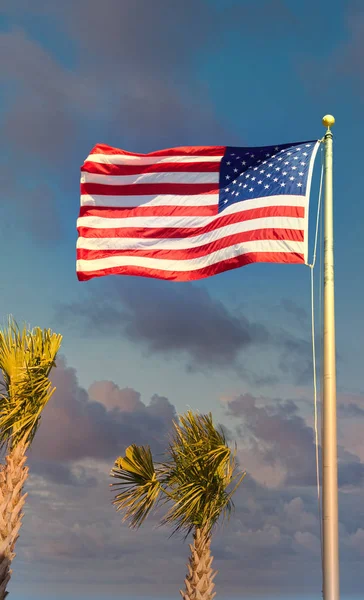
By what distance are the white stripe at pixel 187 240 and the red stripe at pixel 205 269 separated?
A: 22.6 inches

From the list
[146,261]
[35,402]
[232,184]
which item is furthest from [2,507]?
[232,184]

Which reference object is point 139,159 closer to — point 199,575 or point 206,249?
point 206,249

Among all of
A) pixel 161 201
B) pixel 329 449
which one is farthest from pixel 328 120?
pixel 329 449

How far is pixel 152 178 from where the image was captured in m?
17.7

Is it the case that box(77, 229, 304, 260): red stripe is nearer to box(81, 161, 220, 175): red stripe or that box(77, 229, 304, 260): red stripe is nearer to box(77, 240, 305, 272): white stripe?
box(77, 240, 305, 272): white stripe

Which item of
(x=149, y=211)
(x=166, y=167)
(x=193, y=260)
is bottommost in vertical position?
(x=193, y=260)

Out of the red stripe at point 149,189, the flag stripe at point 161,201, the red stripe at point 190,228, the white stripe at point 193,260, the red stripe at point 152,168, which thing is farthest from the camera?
the red stripe at point 152,168

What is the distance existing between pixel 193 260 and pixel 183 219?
4.03 ft

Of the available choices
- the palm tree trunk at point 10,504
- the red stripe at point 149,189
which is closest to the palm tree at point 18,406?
the palm tree trunk at point 10,504

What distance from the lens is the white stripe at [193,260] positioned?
14523 millimetres

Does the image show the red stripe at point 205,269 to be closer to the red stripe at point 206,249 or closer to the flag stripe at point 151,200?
the red stripe at point 206,249

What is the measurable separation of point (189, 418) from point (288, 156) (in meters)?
8.55

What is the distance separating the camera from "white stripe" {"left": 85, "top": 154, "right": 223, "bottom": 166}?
17445mm

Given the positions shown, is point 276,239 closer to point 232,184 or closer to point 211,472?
point 232,184
